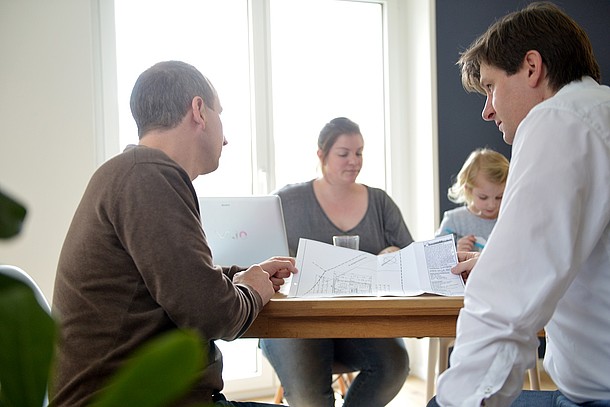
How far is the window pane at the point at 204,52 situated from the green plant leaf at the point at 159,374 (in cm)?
325

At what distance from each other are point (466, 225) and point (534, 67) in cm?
187

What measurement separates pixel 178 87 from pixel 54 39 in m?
1.89

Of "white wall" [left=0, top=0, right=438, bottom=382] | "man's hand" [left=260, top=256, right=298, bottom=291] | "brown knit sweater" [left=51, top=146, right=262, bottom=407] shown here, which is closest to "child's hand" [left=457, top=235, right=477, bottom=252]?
"man's hand" [left=260, top=256, right=298, bottom=291]

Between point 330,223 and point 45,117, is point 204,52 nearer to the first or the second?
point 45,117

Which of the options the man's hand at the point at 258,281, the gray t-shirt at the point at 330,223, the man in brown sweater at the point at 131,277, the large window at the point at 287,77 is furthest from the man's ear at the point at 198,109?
the large window at the point at 287,77

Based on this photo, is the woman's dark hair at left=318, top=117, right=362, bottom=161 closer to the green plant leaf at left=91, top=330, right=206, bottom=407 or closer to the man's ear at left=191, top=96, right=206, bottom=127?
the man's ear at left=191, top=96, right=206, bottom=127

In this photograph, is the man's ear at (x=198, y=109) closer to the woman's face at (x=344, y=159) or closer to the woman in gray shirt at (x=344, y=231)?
the woman in gray shirt at (x=344, y=231)

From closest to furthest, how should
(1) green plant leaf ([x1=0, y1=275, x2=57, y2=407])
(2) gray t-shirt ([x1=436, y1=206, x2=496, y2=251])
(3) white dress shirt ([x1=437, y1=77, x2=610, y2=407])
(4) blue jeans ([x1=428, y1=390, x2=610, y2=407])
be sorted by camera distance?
1. (1) green plant leaf ([x1=0, y1=275, x2=57, y2=407])
2. (3) white dress shirt ([x1=437, y1=77, x2=610, y2=407])
3. (4) blue jeans ([x1=428, y1=390, x2=610, y2=407])
4. (2) gray t-shirt ([x1=436, y1=206, x2=496, y2=251])

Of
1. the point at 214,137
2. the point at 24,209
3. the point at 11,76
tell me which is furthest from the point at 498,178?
the point at 24,209

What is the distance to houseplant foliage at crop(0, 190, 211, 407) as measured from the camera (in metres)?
0.22

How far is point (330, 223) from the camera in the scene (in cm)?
270

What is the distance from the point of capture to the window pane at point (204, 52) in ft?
11.0

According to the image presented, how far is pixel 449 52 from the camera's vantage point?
3752 mm

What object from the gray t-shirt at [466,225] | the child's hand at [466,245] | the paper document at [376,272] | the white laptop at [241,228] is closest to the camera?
the paper document at [376,272]
